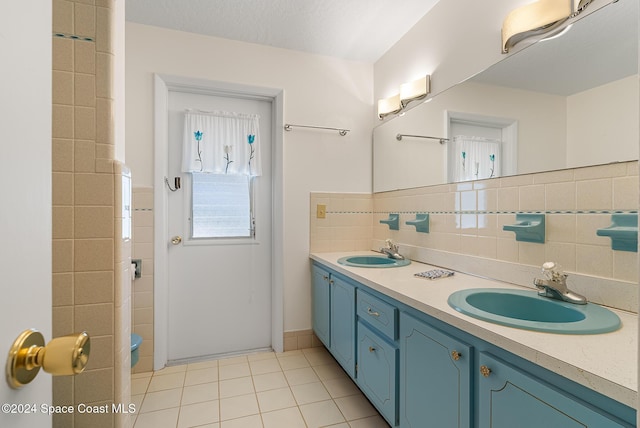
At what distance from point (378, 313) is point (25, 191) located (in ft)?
4.51

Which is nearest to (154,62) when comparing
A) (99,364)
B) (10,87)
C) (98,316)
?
(98,316)

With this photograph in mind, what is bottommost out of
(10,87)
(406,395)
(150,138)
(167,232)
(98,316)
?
(406,395)

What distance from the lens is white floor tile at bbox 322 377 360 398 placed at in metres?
1.86

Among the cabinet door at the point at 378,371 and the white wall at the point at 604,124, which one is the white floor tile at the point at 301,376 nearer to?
the cabinet door at the point at 378,371

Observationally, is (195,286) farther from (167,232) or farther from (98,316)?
(98,316)

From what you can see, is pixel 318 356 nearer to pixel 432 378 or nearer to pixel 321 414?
pixel 321 414

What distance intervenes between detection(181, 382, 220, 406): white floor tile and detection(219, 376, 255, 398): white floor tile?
1.7 inches

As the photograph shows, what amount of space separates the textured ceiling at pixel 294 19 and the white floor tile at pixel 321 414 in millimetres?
2494

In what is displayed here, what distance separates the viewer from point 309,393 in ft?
6.10

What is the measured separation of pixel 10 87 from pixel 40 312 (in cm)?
31

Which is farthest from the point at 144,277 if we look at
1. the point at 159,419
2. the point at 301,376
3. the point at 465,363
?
the point at 465,363

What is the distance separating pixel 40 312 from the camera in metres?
0.43

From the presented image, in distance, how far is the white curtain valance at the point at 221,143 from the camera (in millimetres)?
2277

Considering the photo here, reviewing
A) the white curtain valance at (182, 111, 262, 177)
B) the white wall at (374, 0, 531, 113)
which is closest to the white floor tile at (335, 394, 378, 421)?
the white curtain valance at (182, 111, 262, 177)
